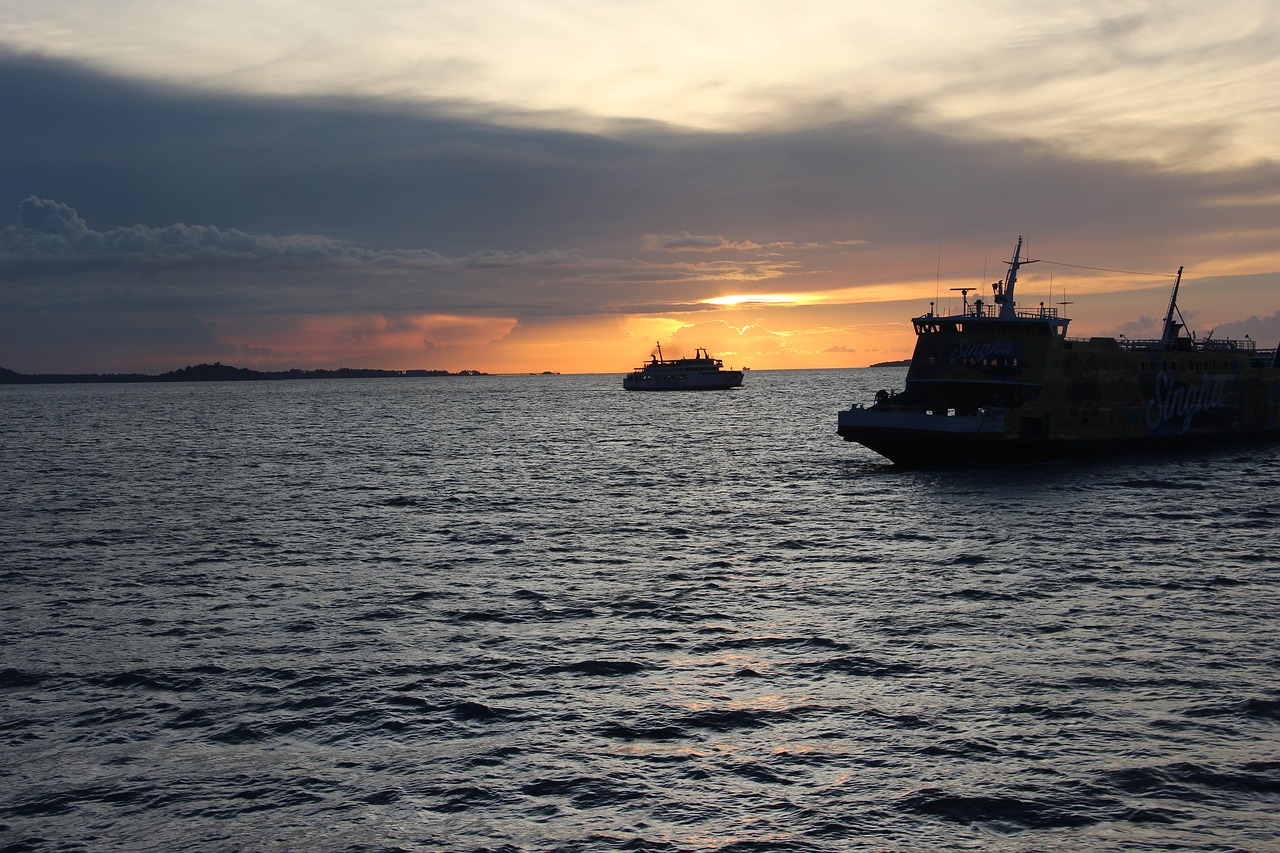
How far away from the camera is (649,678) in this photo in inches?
786

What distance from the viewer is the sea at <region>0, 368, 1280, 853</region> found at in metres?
13.8

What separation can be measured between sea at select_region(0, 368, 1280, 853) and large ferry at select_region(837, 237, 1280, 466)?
10.2 metres

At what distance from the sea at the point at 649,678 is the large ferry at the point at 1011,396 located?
1018 cm

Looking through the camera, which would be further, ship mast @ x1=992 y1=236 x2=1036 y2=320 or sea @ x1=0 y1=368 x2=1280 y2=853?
ship mast @ x1=992 y1=236 x2=1036 y2=320

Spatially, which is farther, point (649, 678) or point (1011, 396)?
point (1011, 396)

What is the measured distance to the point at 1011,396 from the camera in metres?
57.4

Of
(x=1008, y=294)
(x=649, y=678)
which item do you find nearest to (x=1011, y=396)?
(x=1008, y=294)

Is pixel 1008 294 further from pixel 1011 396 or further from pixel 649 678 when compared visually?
pixel 649 678

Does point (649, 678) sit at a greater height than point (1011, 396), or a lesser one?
lesser

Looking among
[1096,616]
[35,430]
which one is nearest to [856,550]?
[1096,616]

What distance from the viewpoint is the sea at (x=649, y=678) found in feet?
45.3

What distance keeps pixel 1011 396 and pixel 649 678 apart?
43777 mm

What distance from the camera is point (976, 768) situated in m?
15.1

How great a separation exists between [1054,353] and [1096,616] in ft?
122
